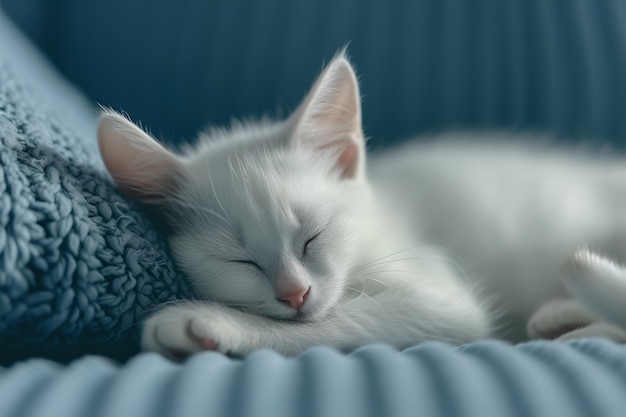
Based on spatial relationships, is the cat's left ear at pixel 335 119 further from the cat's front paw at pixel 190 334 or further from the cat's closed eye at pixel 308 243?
the cat's front paw at pixel 190 334

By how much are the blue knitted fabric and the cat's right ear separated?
0.14 feet

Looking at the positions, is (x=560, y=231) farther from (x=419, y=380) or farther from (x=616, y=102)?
(x=419, y=380)

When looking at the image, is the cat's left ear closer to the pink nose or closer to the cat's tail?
the pink nose

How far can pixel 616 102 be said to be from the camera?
1.56 m

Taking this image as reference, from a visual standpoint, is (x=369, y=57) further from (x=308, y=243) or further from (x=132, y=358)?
(x=132, y=358)

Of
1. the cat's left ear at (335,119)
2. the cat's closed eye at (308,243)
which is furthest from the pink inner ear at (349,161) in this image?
the cat's closed eye at (308,243)

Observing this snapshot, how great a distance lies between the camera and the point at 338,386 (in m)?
0.57

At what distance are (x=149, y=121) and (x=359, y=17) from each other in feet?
2.22

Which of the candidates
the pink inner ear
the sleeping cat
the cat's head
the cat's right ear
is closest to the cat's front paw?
the sleeping cat

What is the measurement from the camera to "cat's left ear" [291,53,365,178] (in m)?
0.96

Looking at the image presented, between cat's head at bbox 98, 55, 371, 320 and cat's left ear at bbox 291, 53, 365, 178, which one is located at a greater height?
cat's left ear at bbox 291, 53, 365, 178

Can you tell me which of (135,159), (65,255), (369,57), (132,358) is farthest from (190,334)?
(369,57)

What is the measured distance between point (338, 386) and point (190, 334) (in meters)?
0.24

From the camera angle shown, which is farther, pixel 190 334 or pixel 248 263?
pixel 248 263
